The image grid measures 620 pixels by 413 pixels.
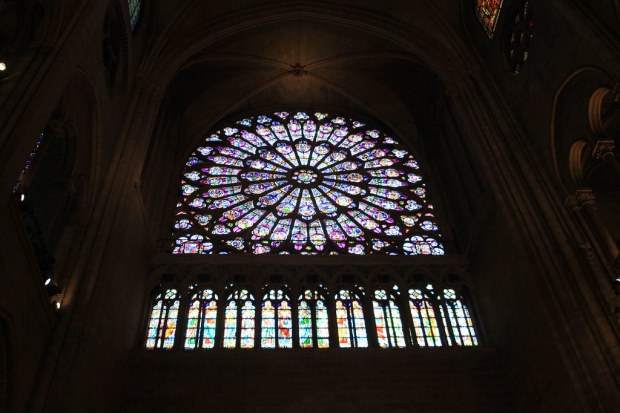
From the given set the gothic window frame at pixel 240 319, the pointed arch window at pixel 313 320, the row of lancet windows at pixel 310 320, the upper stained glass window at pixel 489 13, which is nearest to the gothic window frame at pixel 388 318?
the row of lancet windows at pixel 310 320

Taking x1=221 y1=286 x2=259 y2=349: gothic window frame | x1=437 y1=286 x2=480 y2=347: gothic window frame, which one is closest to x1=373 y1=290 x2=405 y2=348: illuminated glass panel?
x1=437 y1=286 x2=480 y2=347: gothic window frame

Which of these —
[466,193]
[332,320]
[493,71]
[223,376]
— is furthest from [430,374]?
[493,71]

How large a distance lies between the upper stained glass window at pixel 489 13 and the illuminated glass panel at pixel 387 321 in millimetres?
5192

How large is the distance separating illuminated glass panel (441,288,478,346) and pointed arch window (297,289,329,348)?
6.49 ft

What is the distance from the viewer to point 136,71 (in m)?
10.5

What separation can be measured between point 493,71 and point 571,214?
376 cm

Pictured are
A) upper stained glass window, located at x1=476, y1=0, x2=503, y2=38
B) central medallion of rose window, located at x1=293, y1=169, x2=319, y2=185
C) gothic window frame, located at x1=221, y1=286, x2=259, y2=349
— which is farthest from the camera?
central medallion of rose window, located at x1=293, y1=169, x2=319, y2=185

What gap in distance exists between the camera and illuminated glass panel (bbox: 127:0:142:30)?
10266 mm

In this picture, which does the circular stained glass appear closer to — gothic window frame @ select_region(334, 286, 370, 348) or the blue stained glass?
the blue stained glass

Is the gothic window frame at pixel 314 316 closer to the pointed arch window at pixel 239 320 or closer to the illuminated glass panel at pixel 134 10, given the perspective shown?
the pointed arch window at pixel 239 320

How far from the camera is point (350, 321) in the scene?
31.6 ft

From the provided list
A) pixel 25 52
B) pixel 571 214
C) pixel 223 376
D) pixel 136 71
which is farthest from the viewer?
pixel 136 71

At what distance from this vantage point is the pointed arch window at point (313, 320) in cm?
933

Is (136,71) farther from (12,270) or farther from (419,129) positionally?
(419,129)
